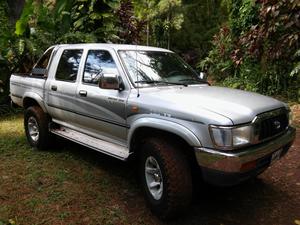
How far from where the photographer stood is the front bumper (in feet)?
10.9

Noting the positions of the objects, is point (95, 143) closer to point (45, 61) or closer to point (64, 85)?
point (64, 85)

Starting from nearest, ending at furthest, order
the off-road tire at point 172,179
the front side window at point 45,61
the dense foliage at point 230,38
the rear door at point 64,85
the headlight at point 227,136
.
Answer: the headlight at point 227,136
the off-road tire at point 172,179
the rear door at point 64,85
the front side window at point 45,61
the dense foliage at point 230,38

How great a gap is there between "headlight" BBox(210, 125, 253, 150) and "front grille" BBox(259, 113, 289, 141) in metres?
0.34

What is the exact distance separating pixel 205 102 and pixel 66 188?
2303mm

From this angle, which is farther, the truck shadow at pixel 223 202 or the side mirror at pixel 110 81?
the side mirror at pixel 110 81

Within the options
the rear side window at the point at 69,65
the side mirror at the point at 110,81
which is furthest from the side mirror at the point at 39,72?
the side mirror at the point at 110,81

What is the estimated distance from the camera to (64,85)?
545 cm

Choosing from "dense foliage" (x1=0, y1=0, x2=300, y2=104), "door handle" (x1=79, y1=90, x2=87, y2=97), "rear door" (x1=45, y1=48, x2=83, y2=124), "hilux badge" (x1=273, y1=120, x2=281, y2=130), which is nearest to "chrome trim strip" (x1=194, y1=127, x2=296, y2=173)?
"hilux badge" (x1=273, y1=120, x2=281, y2=130)

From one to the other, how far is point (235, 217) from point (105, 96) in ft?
7.19

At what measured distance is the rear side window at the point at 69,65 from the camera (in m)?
5.40

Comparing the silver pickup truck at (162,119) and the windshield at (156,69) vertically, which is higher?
the windshield at (156,69)

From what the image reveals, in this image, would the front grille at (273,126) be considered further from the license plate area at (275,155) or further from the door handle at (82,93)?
the door handle at (82,93)

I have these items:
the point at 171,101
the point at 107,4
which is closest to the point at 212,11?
the point at 107,4

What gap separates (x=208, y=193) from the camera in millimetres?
4621
